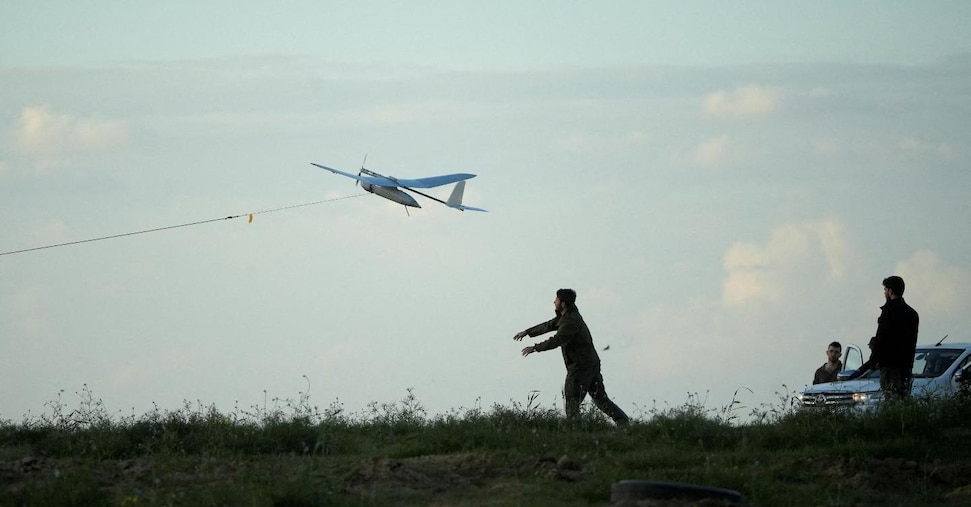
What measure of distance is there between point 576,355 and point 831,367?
14.3ft

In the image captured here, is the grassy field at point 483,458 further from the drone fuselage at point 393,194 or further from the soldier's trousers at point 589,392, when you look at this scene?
the drone fuselage at point 393,194

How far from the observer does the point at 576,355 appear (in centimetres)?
1555

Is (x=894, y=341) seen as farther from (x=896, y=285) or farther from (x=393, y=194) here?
(x=393, y=194)

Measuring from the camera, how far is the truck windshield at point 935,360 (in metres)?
16.7

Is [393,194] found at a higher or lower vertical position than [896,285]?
higher

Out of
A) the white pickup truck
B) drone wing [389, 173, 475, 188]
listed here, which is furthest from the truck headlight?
drone wing [389, 173, 475, 188]

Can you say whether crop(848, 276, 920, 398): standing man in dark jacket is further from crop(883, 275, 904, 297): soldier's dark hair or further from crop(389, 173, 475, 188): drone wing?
crop(389, 173, 475, 188): drone wing

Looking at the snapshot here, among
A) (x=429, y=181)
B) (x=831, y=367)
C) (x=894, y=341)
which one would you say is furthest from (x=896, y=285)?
(x=429, y=181)

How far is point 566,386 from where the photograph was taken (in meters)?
15.7

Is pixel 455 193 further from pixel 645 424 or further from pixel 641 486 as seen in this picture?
pixel 641 486

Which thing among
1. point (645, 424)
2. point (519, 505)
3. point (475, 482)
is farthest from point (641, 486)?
point (645, 424)

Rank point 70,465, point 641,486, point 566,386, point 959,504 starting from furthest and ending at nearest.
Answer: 1. point 566,386
2. point 70,465
3. point 959,504
4. point 641,486

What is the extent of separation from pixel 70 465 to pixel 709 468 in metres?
5.84

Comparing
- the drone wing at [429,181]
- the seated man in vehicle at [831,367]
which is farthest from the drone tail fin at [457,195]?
the seated man in vehicle at [831,367]
